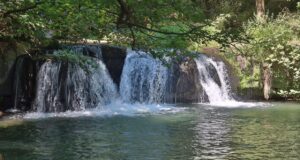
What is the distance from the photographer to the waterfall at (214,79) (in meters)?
20.3

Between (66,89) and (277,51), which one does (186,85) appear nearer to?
(277,51)

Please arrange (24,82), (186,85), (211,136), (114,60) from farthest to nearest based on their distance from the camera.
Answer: (186,85)
(114,60)
(24,82)
(211,136)

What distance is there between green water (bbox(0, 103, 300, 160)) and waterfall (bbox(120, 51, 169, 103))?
3230mm

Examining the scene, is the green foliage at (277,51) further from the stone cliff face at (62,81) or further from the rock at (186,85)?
the stone cliff face at (62,81)

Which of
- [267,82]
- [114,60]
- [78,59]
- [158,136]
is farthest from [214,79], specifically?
[78,59]

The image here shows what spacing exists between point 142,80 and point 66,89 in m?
3.30

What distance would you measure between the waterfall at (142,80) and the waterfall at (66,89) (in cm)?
A: 111

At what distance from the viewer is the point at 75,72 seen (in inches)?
695

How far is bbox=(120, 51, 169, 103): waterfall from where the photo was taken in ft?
62.5

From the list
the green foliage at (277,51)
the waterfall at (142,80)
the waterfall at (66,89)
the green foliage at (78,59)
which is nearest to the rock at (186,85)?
the waterfall at (142,80)

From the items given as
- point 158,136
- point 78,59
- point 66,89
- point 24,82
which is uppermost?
point 78,59

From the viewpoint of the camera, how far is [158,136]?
39.0 feet

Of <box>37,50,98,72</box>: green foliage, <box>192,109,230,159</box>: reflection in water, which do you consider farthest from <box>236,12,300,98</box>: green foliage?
<box>37,50,98,72</box>: green foliage

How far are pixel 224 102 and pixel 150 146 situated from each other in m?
9.70
